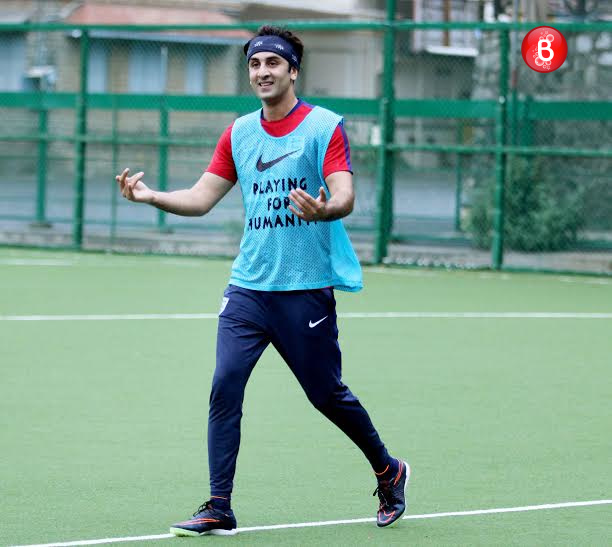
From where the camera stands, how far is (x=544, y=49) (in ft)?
61.8

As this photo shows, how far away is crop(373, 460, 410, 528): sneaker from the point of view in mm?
6383

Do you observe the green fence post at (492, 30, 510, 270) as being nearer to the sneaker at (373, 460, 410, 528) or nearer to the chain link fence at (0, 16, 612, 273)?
the chain link fence at (0, 16, 612, 273)

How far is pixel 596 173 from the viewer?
19.3m

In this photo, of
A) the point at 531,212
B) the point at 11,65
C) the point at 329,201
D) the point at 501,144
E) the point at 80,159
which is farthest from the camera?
the point at 11,65

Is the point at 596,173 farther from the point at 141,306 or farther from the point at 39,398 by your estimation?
the point at 39,398

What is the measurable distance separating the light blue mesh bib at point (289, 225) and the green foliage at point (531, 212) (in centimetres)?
1242

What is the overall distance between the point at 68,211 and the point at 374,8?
24.5 meters

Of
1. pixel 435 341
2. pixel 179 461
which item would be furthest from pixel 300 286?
pixel 435 341

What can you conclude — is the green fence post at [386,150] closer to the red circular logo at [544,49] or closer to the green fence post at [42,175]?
the red circular logo at [544,49]

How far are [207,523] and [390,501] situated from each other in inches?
31.7

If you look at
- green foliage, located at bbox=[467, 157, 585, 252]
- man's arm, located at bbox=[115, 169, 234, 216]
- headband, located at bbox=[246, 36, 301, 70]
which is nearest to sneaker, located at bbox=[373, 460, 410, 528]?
man's arm, located at bbox=[115, 169, 234, 216]

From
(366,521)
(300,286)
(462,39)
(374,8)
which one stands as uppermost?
(374,8)

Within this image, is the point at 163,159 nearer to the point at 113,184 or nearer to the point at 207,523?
the point at 113,184

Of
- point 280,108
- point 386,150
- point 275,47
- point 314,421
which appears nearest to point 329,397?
point 280,108
